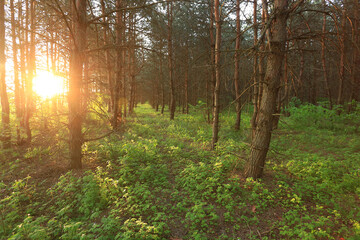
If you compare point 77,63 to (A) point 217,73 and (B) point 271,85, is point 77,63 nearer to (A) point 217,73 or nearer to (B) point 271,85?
(A) point 217,73

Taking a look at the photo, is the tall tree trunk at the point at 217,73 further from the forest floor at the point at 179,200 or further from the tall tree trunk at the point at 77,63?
the tall tree trunk at the point at 77,63

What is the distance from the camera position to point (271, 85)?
12.4 ft

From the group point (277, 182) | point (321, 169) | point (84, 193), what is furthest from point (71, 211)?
point (321, 169)

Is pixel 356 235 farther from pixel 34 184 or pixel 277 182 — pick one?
pixel 34 184

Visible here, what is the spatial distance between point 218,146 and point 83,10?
21.2ft

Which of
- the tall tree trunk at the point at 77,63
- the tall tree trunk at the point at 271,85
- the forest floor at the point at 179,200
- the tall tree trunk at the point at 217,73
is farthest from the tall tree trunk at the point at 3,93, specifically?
the tall tree trunk at the point at 271,85

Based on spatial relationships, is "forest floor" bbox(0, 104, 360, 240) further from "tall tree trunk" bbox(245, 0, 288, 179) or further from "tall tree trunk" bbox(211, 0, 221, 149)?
"tall tree trunk" bbox(211, 0, 221, 149)

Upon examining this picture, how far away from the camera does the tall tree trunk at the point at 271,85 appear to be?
3.58m

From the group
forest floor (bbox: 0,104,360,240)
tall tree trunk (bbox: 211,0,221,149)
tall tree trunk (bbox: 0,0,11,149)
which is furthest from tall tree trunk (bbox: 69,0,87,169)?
tall tree trunk (bbox: 0,0,11,149)

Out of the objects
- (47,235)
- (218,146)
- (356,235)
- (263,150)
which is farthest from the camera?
(218,146)

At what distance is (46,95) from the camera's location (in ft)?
15.0

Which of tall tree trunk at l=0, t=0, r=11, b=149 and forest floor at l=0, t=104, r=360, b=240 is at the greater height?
tall tree trunk at l=0, t=0, r=11, b=149

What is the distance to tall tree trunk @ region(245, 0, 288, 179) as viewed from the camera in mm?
3578

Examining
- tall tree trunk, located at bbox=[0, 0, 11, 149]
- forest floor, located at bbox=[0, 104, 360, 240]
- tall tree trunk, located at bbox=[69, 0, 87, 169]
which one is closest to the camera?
forest floor, located at bbox=[0, 104, 360, 240]
